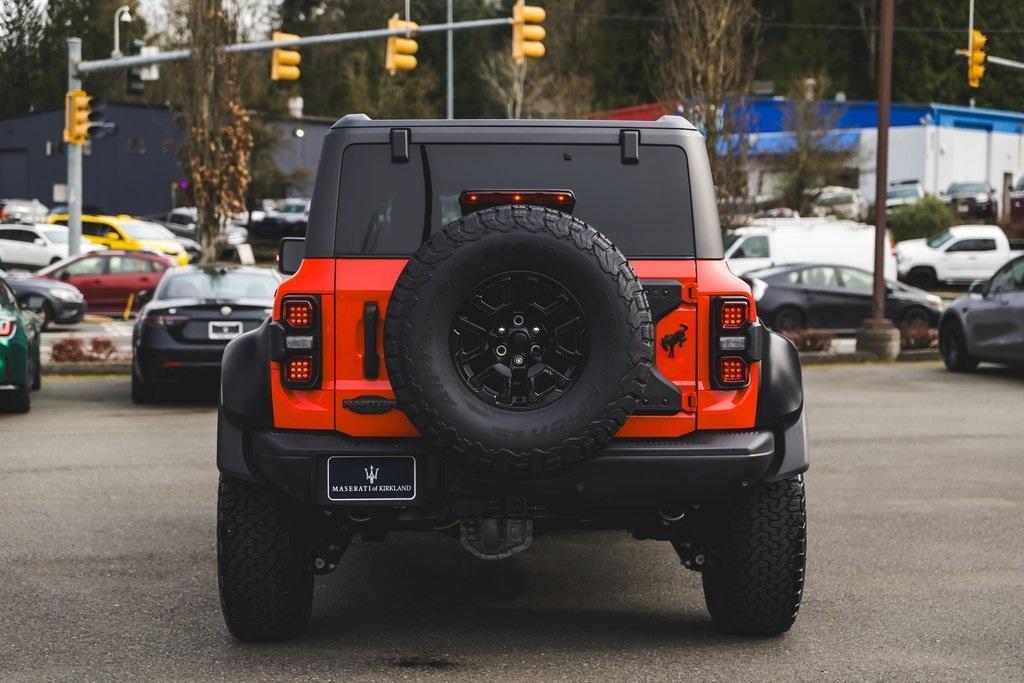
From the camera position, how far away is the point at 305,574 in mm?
6414

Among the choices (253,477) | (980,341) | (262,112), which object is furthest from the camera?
(262,112)

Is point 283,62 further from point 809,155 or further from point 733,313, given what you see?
point 809,155

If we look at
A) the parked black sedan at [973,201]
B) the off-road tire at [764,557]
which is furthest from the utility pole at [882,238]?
the parked black sedan at [973,201]

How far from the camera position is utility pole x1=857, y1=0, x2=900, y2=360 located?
76.3 feet

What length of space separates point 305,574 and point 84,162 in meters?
67.5

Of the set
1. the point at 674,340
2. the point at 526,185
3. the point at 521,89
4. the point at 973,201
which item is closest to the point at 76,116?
the point at 526,185

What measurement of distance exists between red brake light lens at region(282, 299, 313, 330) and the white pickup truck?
3677cm

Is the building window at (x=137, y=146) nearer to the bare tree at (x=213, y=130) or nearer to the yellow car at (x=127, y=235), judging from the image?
the yellow car at (x=127, y=235)

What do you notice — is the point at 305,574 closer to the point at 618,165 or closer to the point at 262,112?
the point at 618,165

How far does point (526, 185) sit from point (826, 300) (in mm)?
21426

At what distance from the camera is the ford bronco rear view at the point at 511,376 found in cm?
567

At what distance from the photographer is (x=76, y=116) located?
31.8 metres

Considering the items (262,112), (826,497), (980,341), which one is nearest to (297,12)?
(262,112)

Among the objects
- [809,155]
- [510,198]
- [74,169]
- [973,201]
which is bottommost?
[510,198]
